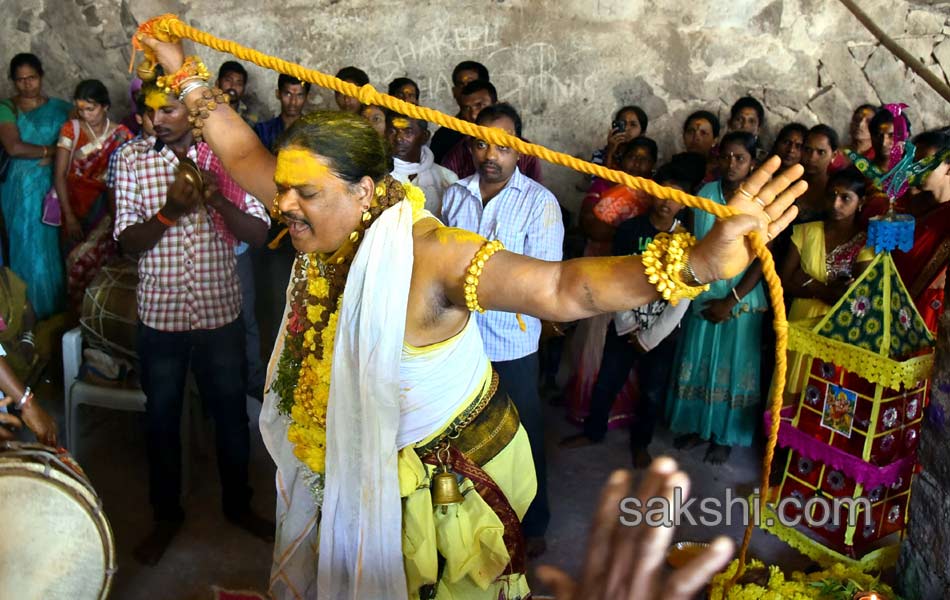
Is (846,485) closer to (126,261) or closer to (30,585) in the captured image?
(30,585)

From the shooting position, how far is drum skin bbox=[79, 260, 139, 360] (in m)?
3.92

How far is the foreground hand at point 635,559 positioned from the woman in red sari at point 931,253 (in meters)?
2.68

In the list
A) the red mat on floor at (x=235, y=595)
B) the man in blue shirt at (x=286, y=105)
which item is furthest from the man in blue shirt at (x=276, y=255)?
the red mat on floor at (x=235, y=595)

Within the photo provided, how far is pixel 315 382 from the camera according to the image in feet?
7.91

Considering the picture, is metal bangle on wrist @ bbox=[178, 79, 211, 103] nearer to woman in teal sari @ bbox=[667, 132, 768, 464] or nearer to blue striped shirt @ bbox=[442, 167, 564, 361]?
blue striped shirt @ bbox=[442, 167, 564, 361]

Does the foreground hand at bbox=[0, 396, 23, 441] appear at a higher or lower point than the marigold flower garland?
lower

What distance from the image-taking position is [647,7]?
5.43 m

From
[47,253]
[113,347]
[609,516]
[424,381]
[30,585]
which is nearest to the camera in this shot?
[609,516]

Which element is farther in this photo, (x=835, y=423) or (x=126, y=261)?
(x=126, y=261)

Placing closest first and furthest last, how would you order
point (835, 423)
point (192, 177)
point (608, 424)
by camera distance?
point (192, 177) → point (835, 423) → point (608, 424)

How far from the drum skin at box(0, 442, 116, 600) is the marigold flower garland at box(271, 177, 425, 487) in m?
0.66

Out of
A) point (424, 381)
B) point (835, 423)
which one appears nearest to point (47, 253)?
point (424, 381)

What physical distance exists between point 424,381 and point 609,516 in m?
0.99
